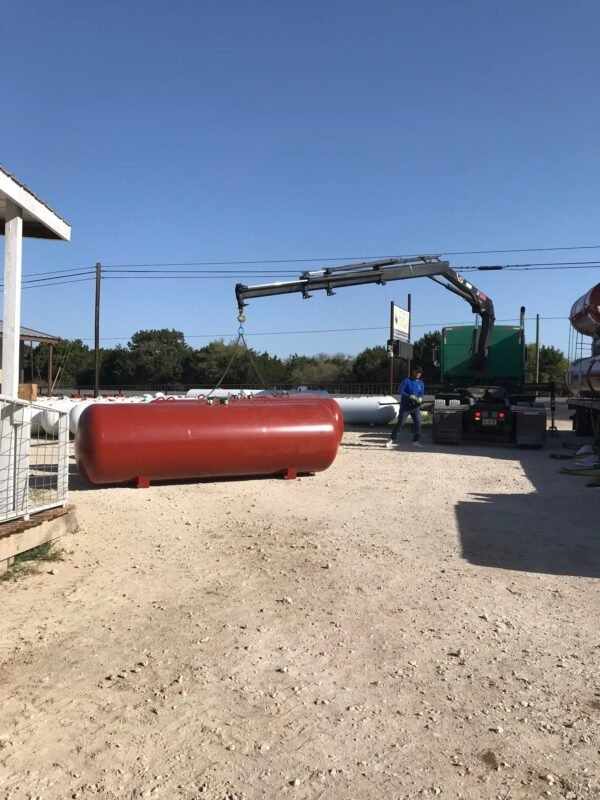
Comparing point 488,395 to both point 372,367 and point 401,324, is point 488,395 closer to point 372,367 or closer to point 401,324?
point 401,324

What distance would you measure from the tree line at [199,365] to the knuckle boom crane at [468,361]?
Result: 3198 cm

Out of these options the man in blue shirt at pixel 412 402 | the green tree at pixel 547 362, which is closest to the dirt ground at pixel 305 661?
the man in blue shirt at pixel 412 402

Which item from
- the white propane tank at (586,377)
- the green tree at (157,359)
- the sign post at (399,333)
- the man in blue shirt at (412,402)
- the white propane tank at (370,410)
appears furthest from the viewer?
the green tree at (157,359)

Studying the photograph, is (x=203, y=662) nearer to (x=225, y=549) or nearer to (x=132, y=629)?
(x=132, y=629)

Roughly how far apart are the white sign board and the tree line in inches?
1020

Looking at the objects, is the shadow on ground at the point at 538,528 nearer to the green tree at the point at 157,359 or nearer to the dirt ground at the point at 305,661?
the dirt ground at the point at 305,661

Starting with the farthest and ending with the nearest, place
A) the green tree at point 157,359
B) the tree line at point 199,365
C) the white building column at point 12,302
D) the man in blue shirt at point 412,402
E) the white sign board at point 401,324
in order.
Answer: the green tree at point 157,359 < the tree line at point 199,365 < the white sign board at point 401,324 < the man in blue shirt at point 412,402 < the white building column at point 12,302

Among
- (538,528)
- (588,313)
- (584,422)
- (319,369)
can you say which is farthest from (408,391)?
(319,369)

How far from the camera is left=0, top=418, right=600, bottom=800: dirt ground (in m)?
2.56

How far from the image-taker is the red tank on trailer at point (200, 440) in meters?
8.41

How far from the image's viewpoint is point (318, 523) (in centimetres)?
689

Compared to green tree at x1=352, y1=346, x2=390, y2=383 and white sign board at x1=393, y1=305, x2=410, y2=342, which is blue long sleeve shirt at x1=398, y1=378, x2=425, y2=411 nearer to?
white sign board at x1=393, y1=305, x2=410, y2=342

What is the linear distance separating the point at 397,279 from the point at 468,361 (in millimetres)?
3045

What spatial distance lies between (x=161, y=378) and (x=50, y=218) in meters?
54.0
